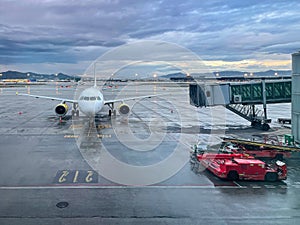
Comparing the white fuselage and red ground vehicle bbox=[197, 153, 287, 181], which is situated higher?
the white fuselage

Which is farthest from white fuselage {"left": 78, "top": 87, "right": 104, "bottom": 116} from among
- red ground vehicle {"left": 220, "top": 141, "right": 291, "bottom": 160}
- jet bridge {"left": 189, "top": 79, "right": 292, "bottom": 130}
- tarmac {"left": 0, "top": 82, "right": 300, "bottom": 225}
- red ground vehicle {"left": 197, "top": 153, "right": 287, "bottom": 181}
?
red ground vehicle {"left": 197, "top": 153, "right": 287, "bottom": 181}

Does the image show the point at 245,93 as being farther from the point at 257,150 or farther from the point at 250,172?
the point at 250,172

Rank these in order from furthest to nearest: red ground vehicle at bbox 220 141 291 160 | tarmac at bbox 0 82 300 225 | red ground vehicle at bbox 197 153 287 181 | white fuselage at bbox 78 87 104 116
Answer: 1. white fuselage at bbox 78 87 104 116
2. red ground vehicle at bbox 220 141 291 160
3. red ground vehicle at bbox 197 153 287 181
4. tarmac at bbox 0 82 300 225

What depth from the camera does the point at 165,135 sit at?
3109cm

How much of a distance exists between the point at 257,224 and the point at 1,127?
3168 centimetres

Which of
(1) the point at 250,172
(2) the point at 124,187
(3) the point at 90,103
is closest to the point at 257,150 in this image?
(1) the point at 250,172

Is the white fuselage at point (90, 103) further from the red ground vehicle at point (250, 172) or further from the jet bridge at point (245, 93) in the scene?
the red ground vehicle at point (250, 172)

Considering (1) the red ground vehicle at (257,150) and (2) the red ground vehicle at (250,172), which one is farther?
(1) the red ground vehicle at (257,150)

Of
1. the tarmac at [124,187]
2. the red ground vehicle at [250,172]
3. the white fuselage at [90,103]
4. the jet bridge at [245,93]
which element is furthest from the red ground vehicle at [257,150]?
the white fuselage at [90,103]

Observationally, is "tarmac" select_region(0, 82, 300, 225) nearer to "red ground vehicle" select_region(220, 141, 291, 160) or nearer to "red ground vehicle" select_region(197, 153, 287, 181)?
"red ground vehicle" select_region(197, 153, 287, 181)

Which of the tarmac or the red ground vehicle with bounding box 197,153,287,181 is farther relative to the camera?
the red ground vehicle with bounding box 197,153,287,181

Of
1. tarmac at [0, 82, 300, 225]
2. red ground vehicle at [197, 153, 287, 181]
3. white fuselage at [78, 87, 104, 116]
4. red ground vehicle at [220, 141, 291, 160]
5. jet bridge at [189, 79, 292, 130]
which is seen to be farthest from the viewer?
white fuselage at [78, 87, 104, 116]

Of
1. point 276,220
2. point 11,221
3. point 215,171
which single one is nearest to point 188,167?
point 215,171

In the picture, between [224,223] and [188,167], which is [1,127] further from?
[224,223]
